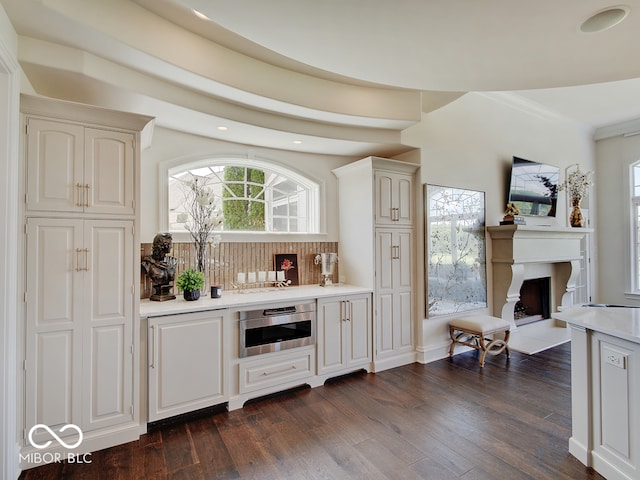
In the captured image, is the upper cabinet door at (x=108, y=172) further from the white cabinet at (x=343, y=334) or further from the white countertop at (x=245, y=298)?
the white cabinet at (x=343, y=334)

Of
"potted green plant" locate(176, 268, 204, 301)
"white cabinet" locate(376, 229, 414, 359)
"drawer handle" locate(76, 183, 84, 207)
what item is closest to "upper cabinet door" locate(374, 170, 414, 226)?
"white cabinet" locate(376, 229, 414, 359)

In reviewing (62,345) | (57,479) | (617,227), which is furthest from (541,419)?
(617,227)

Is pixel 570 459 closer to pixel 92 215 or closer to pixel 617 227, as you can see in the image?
pixel 92 215

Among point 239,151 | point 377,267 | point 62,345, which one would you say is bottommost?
point 62,345

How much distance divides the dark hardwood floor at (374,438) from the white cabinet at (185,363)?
183 millimetres

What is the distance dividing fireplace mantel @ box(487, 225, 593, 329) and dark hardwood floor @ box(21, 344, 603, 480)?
1.28 metres

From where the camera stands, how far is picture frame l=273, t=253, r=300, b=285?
3648 mm

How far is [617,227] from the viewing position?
589 centimetres

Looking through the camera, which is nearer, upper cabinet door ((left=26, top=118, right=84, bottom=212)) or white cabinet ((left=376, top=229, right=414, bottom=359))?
upper cabinet door ((left=26, top=118, right=84, bottom=212))

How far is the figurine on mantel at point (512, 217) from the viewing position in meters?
4.26

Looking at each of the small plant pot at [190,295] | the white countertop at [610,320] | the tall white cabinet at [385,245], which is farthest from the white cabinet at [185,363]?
the white countertop at [610,320]

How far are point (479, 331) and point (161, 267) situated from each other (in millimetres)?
3454

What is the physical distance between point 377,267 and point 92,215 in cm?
267

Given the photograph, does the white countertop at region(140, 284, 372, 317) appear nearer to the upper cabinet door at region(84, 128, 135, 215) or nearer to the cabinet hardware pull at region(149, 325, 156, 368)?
the cabinet hardware pull at region(149, 325, 156, 368)
